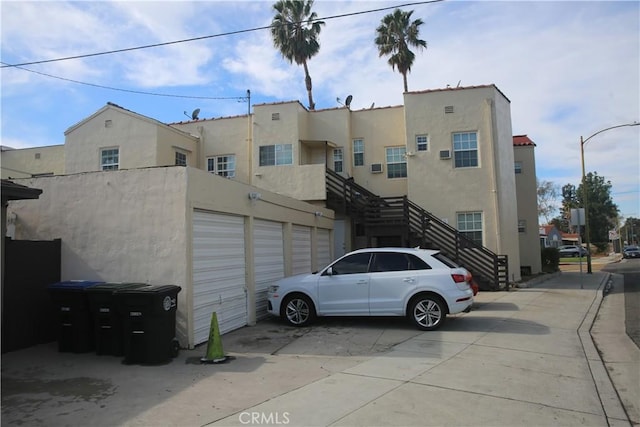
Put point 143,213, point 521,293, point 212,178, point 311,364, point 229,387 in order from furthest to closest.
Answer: point 521,293 → point 212,178 → point 143,213 → point 311,364 → point 229,387

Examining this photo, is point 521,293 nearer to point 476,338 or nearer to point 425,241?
point 425,241

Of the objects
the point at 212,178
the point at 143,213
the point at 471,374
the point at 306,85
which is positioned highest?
the point at 306,85

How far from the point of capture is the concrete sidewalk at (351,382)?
15.5 feet

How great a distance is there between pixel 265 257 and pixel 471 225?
1027 cm

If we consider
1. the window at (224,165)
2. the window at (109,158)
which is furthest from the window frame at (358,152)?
the window at (109,158)

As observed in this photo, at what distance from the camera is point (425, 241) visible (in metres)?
17.2

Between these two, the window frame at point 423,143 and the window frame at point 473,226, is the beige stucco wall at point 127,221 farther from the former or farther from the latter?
the window frame at point 473,226

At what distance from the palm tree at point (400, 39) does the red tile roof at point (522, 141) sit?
24.5 feet

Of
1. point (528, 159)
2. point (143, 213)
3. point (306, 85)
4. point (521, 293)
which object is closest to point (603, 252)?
point (528, 159)

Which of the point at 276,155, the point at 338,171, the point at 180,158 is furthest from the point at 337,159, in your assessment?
the point at 180,158

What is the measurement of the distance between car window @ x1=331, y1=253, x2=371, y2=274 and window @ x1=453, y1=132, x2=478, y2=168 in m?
10.4

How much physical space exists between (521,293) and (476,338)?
326 inches

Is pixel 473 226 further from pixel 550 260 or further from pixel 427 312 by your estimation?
pixel 550 260

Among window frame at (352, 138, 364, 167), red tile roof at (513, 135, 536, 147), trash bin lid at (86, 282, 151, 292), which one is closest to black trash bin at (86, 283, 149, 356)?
trash bin lid at (86, 282, 151, 292)
